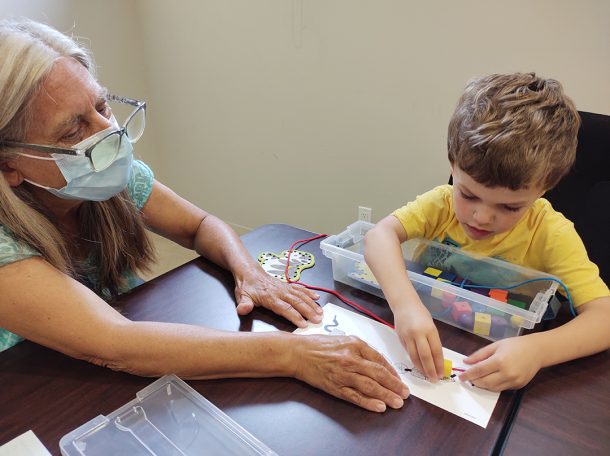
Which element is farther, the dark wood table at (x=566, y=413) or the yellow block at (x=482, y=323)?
the yellow block at (x=482, y=323)

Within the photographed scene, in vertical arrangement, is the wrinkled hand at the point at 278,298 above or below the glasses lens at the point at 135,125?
below

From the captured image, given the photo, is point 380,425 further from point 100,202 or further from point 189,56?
point 189,56

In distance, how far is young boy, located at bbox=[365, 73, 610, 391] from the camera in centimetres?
75

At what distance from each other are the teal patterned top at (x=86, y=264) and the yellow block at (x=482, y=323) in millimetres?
821

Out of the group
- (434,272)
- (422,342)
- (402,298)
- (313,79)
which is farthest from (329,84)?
(422,342)

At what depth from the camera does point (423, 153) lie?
1883 millimetres

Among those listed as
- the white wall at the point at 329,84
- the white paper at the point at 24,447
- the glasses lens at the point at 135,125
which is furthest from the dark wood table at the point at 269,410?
the white wall at the point at 329,84

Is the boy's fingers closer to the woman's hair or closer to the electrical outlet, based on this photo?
the woman's hair

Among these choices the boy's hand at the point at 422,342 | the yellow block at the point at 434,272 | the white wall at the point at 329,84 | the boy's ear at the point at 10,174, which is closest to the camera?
the boy's hand at the point at 422,342

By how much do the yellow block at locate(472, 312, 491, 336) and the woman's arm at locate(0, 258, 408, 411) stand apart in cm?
22

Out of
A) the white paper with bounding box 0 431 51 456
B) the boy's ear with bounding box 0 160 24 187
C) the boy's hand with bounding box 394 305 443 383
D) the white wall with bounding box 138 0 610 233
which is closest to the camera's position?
the white paper with bounding box 0 431 51 456

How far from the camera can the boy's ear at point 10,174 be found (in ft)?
2.87

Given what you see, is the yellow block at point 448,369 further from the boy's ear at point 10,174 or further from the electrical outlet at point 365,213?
the electrical outlet at point 365,213

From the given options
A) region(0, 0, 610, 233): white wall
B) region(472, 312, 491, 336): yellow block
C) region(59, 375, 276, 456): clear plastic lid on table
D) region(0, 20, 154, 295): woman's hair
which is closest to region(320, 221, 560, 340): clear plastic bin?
region(472, 312, 491, 336): yellow block
